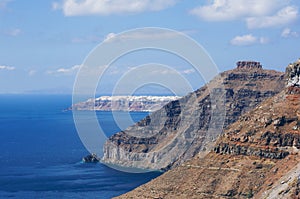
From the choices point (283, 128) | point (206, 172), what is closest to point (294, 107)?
point (283, 128)

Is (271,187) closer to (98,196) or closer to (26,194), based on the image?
(98,196)

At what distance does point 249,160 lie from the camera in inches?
5320

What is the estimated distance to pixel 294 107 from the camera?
139 metres

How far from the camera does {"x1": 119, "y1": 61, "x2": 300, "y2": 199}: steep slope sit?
5034 inches

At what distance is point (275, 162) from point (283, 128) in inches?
349

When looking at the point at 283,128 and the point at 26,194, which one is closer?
the point at 283,128

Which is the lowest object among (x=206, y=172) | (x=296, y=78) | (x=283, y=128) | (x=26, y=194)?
(x=26, y=194)

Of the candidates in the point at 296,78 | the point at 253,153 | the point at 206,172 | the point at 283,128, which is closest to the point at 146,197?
the point at 206,172

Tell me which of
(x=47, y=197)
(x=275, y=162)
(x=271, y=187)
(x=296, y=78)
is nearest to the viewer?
(x=271, y=187)

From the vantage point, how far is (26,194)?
7579 inches

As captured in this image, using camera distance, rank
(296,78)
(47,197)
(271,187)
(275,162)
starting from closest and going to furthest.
→ (271,187)
(275,162)
(296,78)
(47,197)

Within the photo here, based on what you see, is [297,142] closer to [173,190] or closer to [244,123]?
[244,123]

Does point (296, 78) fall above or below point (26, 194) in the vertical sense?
above

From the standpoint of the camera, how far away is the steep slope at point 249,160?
5034 inches
